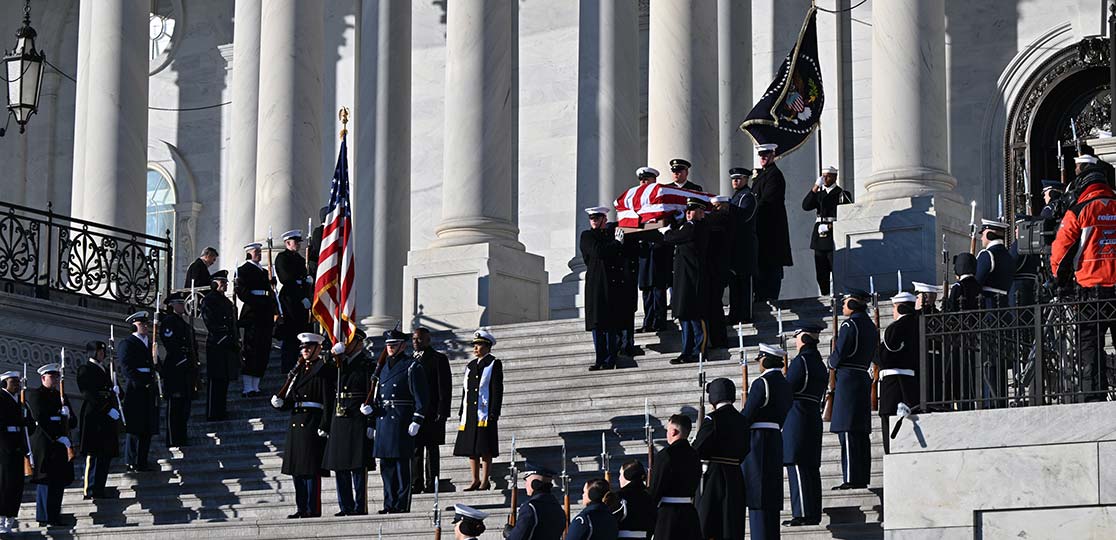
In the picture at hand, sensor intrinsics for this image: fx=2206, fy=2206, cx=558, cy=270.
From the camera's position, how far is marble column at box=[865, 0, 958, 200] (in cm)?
2502

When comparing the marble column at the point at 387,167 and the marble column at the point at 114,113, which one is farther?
the marble column at the point at 387,167

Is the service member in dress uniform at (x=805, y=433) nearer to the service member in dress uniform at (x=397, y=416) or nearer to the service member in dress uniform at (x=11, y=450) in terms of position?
the service member in dress uniform at (x=397, y=416)

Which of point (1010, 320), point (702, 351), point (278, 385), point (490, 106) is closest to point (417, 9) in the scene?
point (490, 106)

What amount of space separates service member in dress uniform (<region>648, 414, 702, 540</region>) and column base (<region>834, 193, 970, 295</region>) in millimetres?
8425

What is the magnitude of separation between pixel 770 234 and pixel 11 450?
835 cm

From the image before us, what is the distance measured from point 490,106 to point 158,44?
45.7ft

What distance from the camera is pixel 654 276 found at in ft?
77.1

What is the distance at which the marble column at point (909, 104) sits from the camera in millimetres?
25016

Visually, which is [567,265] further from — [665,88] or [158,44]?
[158,44]

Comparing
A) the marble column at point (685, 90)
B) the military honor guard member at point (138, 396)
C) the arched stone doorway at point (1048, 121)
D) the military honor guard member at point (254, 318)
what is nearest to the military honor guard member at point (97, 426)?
the military honor guard member at point (138, 396)

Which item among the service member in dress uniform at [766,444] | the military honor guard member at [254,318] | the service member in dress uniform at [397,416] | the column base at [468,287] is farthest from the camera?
the column base at [468,287]

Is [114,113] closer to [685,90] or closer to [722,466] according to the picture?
[685,90]

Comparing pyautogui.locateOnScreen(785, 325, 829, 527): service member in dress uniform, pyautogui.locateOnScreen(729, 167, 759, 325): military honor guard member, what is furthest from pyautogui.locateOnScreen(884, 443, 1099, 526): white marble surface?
pyautogui.locateOnScreen(729, 167, 759, 325): military honor guard member

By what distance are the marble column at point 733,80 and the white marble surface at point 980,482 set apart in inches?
537
